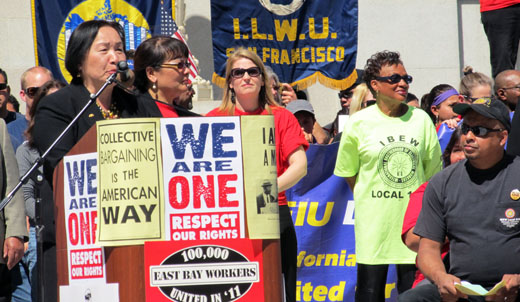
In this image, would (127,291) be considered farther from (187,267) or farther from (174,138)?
(174,138)

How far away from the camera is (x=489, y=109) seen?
16.0 feet

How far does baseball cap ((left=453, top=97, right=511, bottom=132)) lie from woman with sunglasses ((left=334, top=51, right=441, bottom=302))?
122 cm

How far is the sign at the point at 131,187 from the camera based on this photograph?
10.6 feet

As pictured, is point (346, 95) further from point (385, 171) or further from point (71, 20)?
point (71, 20)

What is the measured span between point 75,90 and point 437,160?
2888mm

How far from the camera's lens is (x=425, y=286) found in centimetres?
493

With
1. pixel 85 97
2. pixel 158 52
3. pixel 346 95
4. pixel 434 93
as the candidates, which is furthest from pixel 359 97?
pixel 85 97

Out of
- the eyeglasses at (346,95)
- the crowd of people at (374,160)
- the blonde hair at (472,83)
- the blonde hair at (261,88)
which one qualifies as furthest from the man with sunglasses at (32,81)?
the blonde hair at (472,83)

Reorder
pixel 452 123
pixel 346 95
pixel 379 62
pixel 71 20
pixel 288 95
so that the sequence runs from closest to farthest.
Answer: pixel 379 62 → pixel 452 123 → pixel 288 95 → pixel 346 95 → pixel 71 20

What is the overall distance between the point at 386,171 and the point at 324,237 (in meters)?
1.33

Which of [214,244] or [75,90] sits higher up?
[75,90]

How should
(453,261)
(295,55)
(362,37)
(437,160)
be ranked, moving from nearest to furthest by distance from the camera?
(453,261) < (437,160) < (295,55) < (362,37)

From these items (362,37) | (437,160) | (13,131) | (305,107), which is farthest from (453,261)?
(362,37)

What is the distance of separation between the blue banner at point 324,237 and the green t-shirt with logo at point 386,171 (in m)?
1.03
